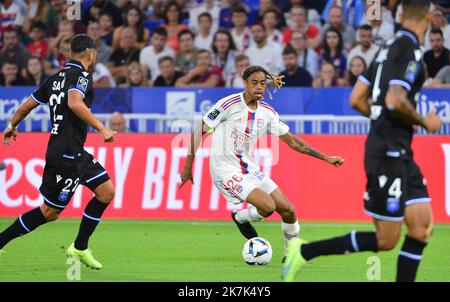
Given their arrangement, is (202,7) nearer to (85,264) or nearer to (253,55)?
(253,55)

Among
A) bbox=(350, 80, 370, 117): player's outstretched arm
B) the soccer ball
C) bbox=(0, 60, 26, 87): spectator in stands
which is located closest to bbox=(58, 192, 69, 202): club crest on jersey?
the soccer ball

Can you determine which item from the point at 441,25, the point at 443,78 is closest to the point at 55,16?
the point at 441,25

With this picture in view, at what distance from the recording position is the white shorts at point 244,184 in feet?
37.0

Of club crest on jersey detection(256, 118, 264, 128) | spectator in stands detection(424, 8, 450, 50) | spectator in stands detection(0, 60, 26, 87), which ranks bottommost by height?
club crest on jersey detection(256, 118, 264, 128)

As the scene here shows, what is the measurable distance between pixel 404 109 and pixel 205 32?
13057 mm

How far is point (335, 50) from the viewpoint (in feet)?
63.9

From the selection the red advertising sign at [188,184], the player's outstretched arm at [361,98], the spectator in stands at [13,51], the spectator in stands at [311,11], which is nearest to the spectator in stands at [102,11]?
the spectator in stands at [13,51]

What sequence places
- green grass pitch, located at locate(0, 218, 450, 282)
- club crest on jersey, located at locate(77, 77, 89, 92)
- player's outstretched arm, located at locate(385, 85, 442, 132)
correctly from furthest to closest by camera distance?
1. club crest on jersey, located at locate(77, 77, 89, 92)
2. green grass pitch, located at locate(0, 218, 450, 282)
3. player's outstretched arm, located at locate(385, 85, 442, 132)

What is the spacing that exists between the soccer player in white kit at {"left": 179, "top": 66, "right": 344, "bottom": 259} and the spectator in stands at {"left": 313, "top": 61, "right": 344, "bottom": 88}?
24.3 ft

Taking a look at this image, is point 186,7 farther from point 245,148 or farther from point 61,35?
point 245,148

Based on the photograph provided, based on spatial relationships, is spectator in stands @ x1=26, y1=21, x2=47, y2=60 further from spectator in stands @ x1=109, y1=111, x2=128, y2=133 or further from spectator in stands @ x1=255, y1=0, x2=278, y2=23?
spectator in stands @ x1=255, y1=0, x2=278, y2=23

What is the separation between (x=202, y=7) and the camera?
21391 mm

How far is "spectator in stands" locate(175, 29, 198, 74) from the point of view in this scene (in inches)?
791
